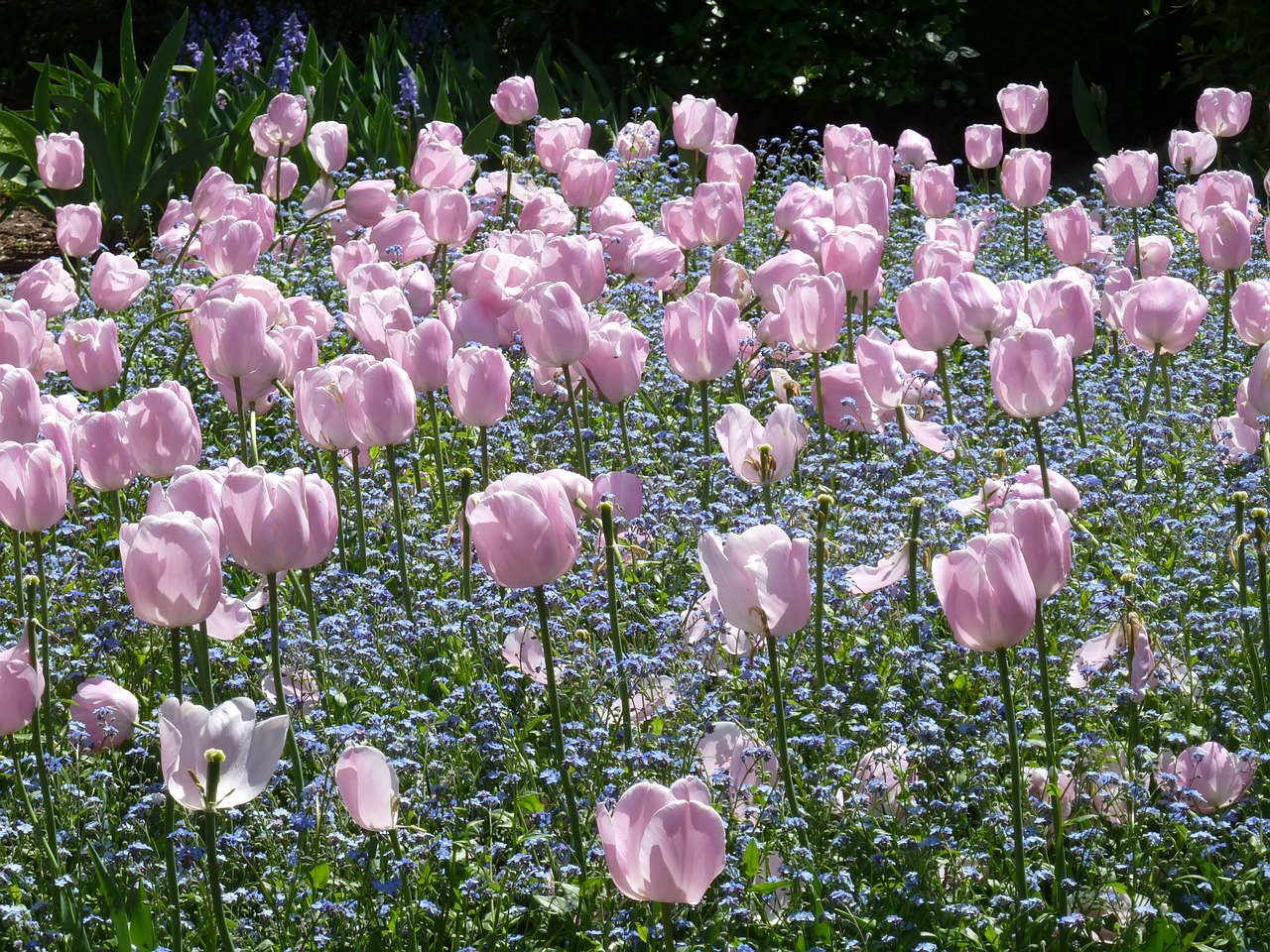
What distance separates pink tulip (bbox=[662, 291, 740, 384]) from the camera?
2.75 m

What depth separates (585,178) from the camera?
13.1ft

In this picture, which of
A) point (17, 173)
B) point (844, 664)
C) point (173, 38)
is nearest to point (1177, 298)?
point (844, 664)

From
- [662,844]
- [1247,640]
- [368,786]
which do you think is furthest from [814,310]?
[662,844]

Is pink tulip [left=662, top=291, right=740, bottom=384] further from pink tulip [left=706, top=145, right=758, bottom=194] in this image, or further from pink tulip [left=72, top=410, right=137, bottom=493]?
pink tulip [left=706, top=145, right=758, bottom=194]

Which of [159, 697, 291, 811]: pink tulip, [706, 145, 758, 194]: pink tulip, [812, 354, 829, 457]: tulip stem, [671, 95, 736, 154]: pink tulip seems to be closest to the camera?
[159, 697, 291, 811]: pink tulip

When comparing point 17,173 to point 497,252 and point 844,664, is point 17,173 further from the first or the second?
point 844,664

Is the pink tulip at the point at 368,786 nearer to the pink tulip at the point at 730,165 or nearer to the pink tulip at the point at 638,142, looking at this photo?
the pink tulip at the point at 730,165

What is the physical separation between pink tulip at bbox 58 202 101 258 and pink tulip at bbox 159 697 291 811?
2.65 metres

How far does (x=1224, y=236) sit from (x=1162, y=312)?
0.66m

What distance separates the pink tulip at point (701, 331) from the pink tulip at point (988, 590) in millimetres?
1098

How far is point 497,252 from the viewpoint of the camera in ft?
10.6

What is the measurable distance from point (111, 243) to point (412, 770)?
15.2 feet

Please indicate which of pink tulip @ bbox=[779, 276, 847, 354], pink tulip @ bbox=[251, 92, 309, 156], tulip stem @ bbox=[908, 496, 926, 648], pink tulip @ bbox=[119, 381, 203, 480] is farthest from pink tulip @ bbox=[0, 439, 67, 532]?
pink tulip @ bbox=[251, 92, 309, 156]

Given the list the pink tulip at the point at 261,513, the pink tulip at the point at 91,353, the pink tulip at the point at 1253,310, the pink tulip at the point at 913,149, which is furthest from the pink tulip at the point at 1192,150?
the pink tulip at the point at 261,513
